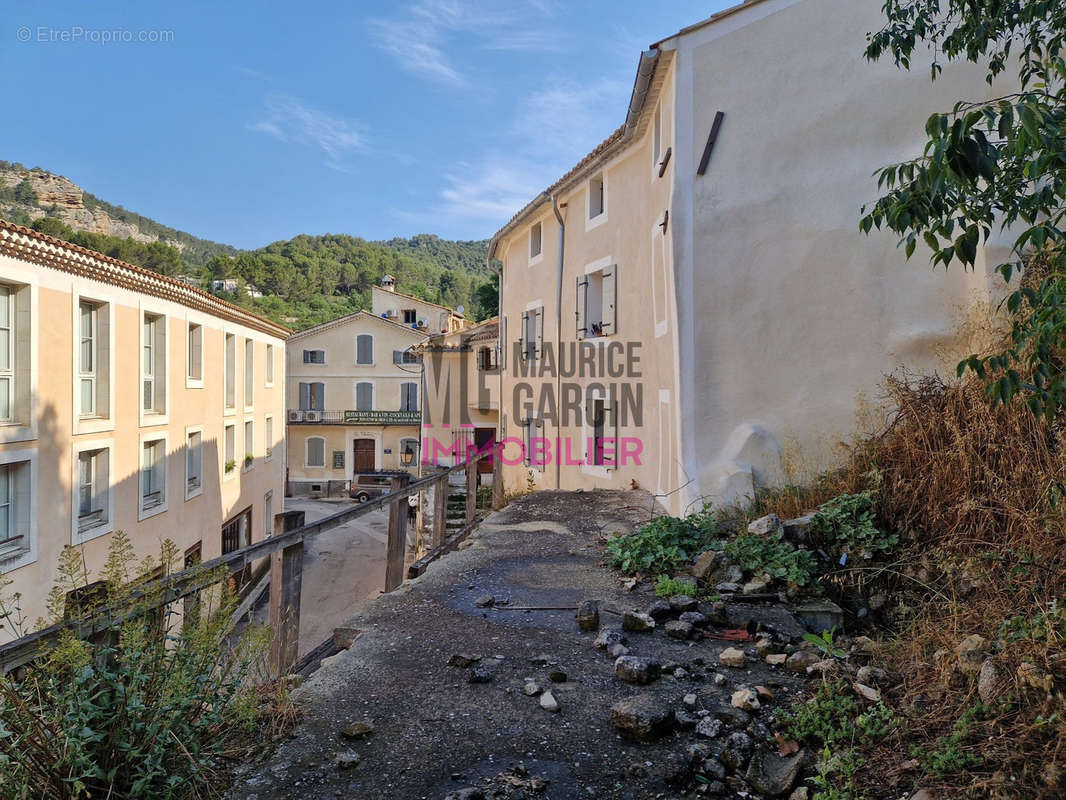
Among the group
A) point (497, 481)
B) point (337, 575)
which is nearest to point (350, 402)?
point (337, 575)

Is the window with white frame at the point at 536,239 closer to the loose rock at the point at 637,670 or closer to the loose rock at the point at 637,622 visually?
the loose rock at the point at 637,622

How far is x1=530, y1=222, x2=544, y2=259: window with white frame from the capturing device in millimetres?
16141

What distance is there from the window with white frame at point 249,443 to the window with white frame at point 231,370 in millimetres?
1542

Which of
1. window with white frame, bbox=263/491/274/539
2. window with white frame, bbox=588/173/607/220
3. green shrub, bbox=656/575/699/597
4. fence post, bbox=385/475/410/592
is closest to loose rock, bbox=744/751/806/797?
green shrub, bbox=656/575/699/597

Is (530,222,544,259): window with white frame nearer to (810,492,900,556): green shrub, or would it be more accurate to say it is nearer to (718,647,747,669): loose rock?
(810,492,900,556): green shrub

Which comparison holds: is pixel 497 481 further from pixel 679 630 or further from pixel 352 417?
pixel 352 417

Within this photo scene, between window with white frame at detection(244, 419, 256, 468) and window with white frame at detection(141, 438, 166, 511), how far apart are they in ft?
20.3

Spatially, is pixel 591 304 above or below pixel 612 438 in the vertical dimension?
above

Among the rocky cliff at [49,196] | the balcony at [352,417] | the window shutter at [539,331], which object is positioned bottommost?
the balcony at [352,417]

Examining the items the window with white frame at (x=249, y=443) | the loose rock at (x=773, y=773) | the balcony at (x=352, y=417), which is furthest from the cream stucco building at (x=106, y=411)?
the balcony at (x=352, y=417)

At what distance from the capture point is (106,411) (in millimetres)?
12328

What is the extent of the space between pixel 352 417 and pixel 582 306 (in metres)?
26.4

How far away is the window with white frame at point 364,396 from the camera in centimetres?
3731

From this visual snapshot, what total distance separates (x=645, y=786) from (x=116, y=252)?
53.7 metres
